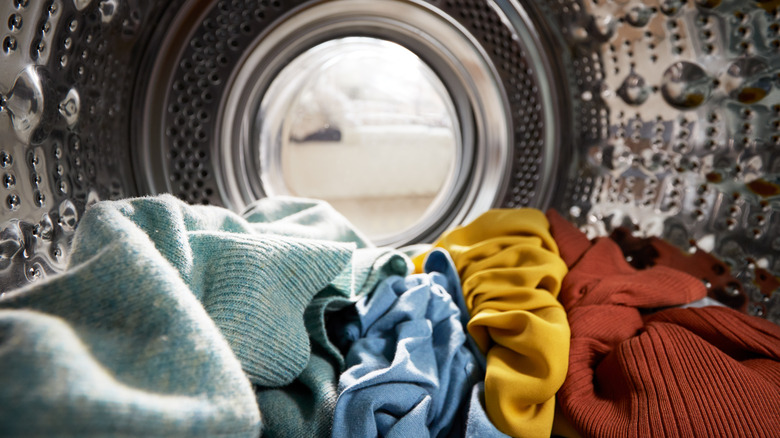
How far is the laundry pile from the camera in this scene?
11.4 inches

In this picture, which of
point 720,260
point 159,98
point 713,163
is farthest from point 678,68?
point 159,98

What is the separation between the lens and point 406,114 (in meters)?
0.94

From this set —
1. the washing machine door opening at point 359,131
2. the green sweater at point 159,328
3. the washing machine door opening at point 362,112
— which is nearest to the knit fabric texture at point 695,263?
the washing machine door opening at point 362,112

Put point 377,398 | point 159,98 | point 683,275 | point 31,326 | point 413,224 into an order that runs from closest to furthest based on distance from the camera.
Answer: point 31,326 < point 377,398 < point 683,275 < point 159,98 < point 413,224

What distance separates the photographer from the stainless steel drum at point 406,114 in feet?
1.87

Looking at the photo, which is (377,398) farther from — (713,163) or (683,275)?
(713,163)

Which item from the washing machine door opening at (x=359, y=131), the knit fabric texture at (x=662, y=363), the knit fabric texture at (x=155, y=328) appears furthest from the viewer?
the washing machine door opening at (x=359, y=131)

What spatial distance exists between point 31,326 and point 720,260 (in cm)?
72

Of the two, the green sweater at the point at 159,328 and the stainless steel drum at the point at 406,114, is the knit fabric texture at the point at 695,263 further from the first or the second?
the green sweater at the point at 159,328

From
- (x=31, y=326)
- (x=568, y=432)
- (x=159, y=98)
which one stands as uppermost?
(x=159, y=98)

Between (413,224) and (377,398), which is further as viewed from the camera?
(413,224)

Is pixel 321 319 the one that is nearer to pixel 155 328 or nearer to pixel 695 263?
pixel 155 328

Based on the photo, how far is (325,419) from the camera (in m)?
0.45

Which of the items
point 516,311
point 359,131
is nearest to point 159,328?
point 516,311
